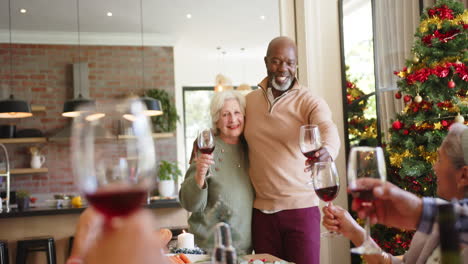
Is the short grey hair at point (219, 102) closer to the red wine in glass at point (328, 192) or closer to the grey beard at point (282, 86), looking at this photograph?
the grey beard at point (282, 86)

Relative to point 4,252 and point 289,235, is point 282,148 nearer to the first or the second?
point 289,235

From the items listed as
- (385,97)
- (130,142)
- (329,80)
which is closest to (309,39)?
(329,80)

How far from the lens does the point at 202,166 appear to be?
6.92ft

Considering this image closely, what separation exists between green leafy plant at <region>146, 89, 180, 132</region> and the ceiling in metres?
0.91

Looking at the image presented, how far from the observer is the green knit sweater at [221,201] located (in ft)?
7.34

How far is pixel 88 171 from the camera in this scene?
20.6 inches

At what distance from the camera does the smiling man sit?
7.64 ft

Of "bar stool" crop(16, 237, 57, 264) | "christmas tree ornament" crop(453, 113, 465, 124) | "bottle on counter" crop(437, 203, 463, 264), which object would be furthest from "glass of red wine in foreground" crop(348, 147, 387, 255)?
"bar stool" crop(16, 237, 57, 264)

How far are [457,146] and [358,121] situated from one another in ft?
8.04

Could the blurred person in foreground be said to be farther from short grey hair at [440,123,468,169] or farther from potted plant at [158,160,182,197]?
potted plant at [158,160,182,197]

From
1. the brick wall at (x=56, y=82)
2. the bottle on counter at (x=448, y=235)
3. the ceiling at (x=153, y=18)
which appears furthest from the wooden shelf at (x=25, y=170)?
the bottle on counter at (x=448, y=235)

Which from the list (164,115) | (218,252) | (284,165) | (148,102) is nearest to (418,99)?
(284,165)

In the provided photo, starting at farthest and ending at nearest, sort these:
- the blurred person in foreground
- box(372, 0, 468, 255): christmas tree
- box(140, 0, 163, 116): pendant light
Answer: box(140, 0, 163, 116): pendant light, box(372, 0, 468, 255): christmas tree, the blurred person in foreground

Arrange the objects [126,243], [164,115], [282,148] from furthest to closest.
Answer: [164,115]
[282,148]
[126,243]
